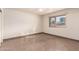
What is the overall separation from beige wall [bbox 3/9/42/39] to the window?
224 mm

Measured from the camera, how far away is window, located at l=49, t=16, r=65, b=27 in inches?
57.6

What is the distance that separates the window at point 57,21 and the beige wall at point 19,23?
0.22 meters

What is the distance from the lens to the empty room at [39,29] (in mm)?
1305

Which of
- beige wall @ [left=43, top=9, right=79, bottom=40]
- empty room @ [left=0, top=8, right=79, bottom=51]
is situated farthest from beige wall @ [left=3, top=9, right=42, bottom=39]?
beige wall @ [left=43, top=9, right=79, bottom=40]

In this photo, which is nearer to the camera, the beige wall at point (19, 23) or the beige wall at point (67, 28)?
the beige wall at point (19, 23)

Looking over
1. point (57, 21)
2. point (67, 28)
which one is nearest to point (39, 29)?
point (57, 21)

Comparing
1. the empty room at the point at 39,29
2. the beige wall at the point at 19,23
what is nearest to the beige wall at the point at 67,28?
the empty room at the point at 39,29

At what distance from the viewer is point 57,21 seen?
1455mm

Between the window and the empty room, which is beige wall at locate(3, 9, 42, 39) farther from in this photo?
the window

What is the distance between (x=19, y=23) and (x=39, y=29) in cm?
41

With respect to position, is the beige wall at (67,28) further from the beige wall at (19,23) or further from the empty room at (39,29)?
the beige wall at (19,23)

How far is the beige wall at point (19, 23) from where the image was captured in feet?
4.30
